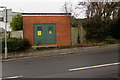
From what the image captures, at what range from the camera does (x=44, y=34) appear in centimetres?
1667

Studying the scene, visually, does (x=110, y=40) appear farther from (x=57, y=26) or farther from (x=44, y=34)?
(x=44, y=34)

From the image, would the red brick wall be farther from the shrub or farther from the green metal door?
the shrub

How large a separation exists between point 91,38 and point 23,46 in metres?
7.58

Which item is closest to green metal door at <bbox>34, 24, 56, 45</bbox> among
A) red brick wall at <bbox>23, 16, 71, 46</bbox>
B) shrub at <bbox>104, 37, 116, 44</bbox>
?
red brick wall at <bbox>23, 16, 71, 46</bbox>

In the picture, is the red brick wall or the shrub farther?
the shrub

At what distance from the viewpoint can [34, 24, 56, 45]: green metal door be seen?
16.6 meters

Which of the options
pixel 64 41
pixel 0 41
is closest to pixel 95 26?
pixel 64 41

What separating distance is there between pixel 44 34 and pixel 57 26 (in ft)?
5.33

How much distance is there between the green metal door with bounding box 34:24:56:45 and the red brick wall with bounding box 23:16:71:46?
1.05 feet

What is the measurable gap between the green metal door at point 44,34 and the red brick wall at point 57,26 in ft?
1.05

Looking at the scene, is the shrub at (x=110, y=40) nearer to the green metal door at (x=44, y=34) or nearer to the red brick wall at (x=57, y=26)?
the red brick wall at (x=57, y=26)

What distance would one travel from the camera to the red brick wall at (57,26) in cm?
1667

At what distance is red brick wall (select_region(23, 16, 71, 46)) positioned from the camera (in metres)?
16.7

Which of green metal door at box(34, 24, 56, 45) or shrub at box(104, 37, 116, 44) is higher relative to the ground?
green metal door at box(34, 24, 56, 45)
